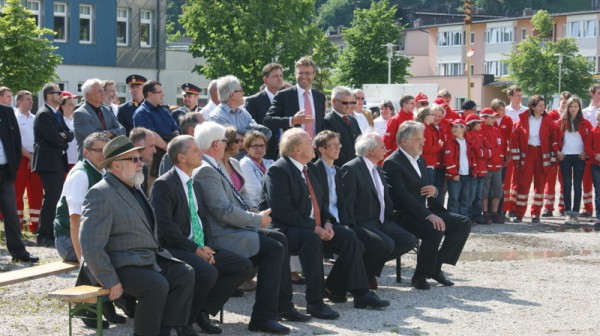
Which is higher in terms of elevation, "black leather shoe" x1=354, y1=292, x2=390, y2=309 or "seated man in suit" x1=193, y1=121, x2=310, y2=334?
"seated man in suit" x1=193, y1=121, x2=310, y2=334

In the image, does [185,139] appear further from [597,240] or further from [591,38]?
[591,38]

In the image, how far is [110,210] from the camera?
7746 mm

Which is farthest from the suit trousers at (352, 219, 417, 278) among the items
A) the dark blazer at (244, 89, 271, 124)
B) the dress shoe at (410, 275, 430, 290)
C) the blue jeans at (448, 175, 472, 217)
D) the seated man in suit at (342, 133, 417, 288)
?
the blue jeans at (448, 175, 472, 217)

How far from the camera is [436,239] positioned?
11.2m

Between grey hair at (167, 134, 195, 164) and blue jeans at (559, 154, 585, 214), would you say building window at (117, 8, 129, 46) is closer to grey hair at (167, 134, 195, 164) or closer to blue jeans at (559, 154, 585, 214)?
blue jeans at (559, 154, 585, 214)

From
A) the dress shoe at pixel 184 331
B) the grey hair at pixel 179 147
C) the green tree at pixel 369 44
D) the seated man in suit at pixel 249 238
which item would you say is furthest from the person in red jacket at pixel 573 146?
the green tree at pixel 369 44

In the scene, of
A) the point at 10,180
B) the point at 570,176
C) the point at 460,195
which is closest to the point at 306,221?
the point at 10,180

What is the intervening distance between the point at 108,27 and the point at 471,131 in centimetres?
3988

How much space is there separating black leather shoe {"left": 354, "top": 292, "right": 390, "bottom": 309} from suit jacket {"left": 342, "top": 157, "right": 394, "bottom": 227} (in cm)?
101

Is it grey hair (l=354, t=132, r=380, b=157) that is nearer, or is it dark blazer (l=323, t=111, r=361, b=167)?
grey hair (l=354, t=132, r=380, b=157)

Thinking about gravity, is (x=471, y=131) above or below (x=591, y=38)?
below

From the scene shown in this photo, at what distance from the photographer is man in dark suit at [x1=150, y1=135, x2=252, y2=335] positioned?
334 inches

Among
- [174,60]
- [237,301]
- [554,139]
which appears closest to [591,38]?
[174,60]

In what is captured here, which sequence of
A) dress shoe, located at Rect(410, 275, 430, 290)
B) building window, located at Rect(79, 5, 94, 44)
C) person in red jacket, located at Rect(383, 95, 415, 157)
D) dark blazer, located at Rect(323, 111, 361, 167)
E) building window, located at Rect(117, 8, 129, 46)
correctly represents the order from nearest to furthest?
dress shoe, located at Rect(410, 275, 430, 290) < dark blazer, located at Rect(323, 111, 361, 167) < person in red jacket, located at Rect(383, 95, 415, 157) < building window, located at Rect(79, 5, 94, 44) < building window, located at Rect(117, 8, 129, 46)
